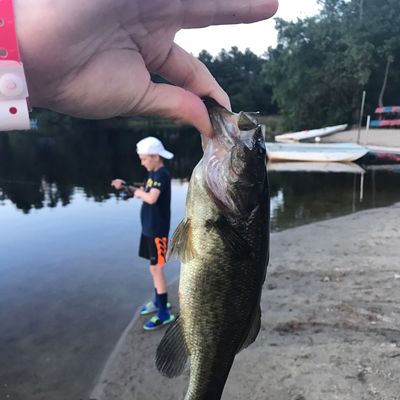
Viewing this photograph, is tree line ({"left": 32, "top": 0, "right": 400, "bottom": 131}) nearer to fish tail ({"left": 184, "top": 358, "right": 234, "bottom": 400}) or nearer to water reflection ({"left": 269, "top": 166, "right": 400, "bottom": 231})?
water reflection ({"left": 269, "top": 166, "right": 400, "bottom": 231})

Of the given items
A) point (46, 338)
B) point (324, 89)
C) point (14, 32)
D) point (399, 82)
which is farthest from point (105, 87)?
point (399, 82)

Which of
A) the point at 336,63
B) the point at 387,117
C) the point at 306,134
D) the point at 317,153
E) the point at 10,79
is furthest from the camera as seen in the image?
the point at 387,117

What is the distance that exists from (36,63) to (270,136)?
38.1 metres

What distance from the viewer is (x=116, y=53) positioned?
5.36 ft

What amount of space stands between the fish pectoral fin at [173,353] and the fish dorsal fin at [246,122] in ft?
3.01

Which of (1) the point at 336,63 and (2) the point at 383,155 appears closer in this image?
(2) the point at 383,155

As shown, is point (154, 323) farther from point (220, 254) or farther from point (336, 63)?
point (336, 63)

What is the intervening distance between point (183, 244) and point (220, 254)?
177mm

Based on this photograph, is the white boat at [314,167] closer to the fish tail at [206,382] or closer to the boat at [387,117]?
the boat at [387,117]

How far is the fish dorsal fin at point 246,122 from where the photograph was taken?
1.87 m

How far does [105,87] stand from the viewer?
1.66m

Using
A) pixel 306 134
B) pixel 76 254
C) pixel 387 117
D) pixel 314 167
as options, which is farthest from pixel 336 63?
pixel 76 254

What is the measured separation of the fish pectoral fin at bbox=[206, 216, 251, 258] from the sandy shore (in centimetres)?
239

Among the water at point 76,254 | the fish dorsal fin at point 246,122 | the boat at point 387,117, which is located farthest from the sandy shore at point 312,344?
the boat at point 387,117
